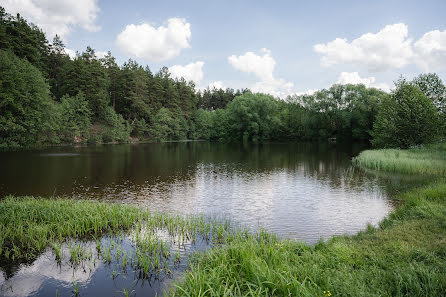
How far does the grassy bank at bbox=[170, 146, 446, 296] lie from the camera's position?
619cm

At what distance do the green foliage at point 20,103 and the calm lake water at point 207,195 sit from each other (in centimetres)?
1949

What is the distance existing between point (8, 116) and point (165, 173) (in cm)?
3585

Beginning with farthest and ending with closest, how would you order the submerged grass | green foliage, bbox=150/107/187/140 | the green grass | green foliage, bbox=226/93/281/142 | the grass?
green foliage, bbox=226/93/281/142 → green foliage, bbox=150/107/187/140 → the green grass → the submerged grass → the grass

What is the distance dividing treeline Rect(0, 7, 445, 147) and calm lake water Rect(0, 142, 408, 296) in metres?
22.6

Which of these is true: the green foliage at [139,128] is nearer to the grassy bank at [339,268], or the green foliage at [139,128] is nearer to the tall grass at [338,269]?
the grassy bank at [339,268]

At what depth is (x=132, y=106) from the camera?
8794 centimetres

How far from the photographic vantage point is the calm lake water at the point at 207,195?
29.4 ft

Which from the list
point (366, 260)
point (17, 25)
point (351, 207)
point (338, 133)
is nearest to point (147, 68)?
point (17, 25)

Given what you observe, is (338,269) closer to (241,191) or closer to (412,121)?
(241,191)

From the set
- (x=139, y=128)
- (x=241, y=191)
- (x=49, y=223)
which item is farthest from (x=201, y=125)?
(x=49, y=223)

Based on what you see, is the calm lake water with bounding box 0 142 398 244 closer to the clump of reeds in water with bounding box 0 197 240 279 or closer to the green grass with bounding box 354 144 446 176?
the green grass with bounding box 354 144 446 176

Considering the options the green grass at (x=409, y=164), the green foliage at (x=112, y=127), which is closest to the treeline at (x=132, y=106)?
the green foliage at (x=112, y=127)

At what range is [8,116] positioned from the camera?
49.3 m

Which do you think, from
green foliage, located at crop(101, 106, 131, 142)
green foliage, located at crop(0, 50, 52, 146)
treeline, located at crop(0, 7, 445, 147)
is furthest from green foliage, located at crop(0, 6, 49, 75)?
green foliage, located at crop(101, 106, 131, 142)
